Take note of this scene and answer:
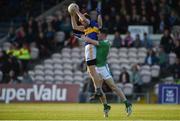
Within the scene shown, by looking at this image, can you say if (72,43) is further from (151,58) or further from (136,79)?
(136,79)

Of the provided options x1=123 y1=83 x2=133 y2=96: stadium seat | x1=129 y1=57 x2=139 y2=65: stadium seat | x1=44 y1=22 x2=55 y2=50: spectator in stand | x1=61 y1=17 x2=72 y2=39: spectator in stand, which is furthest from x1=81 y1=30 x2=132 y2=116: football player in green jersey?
x1=61 y1=17 x2=72 y2=39: spectator in stand

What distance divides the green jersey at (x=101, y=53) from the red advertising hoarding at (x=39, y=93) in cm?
1185

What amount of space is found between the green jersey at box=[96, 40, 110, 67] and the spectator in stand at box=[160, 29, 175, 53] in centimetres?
1352

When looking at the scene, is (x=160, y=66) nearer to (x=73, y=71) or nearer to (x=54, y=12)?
(x=73, y=71)

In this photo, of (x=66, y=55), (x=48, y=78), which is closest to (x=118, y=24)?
(x=66, y=55)

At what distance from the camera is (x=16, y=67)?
34812 mm

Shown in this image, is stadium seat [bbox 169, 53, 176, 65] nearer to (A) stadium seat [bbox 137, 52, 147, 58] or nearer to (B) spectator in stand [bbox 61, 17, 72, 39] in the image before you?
(A) stadium seat [bbox 137, 52, 147, 58]

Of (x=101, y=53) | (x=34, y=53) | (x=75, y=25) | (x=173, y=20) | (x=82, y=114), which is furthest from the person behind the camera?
(x=34, y=53)

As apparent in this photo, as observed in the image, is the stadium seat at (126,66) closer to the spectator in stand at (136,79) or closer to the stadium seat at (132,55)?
the stadium seat at (132,55)

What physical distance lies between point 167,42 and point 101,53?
46.6 ft

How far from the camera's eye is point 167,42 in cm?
3359

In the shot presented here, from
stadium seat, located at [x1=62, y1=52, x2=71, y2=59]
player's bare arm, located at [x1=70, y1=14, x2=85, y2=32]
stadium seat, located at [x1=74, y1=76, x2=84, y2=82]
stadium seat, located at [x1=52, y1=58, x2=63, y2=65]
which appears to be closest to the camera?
player's bare arm, located at [x1=70, y1=14, x2=85, y2=32]

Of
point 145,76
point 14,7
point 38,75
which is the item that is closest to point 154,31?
point 145,76

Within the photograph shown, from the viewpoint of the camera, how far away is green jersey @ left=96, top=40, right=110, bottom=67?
64.3 ft
